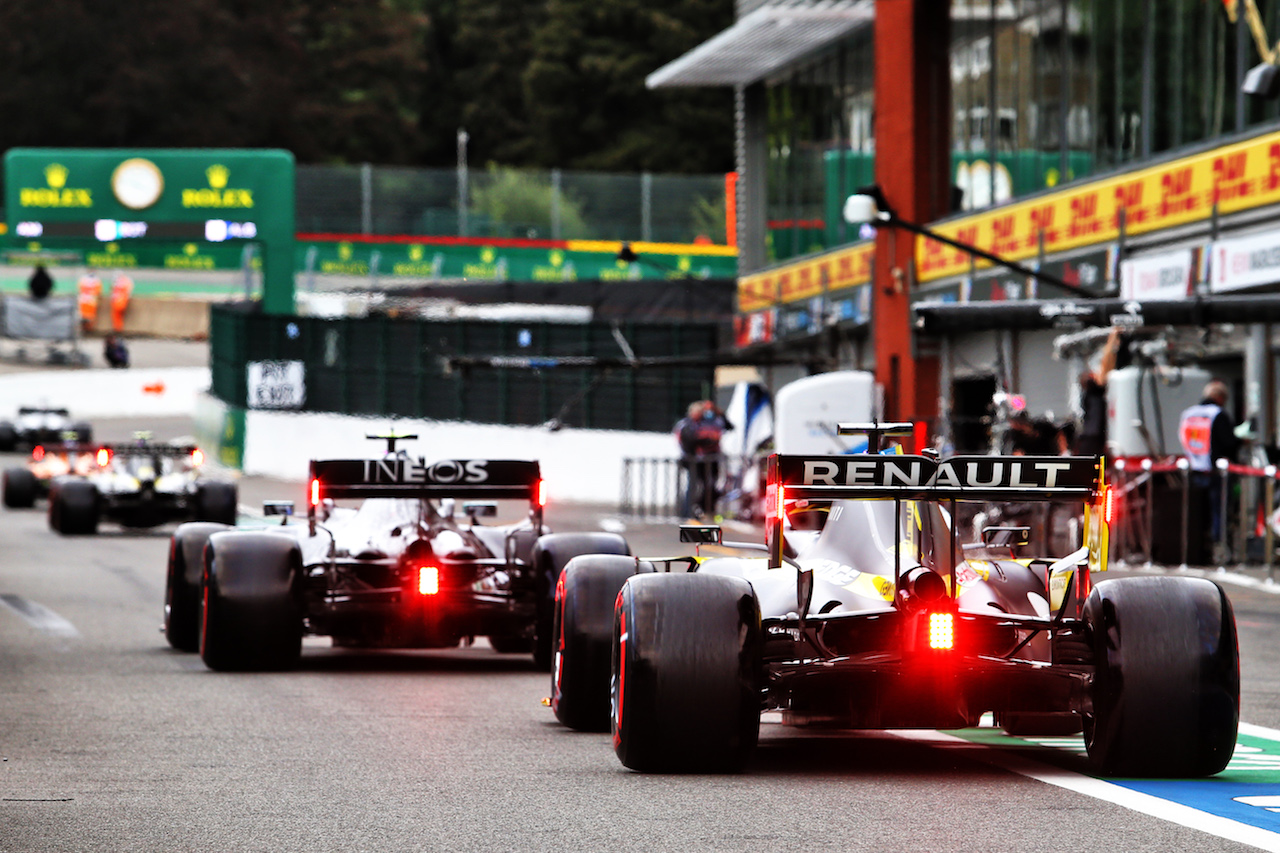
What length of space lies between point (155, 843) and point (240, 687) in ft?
18.8

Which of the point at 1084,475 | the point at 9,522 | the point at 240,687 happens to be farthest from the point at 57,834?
the point at 9,522

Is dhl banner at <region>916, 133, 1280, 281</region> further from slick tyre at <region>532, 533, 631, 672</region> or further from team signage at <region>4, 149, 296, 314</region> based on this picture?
team signage at <region>4, 149, 296, 314</region>

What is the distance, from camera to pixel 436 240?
6619 cm

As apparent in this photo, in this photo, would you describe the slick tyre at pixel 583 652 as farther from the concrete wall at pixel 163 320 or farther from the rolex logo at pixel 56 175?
the concrete wall at pixel 163 320

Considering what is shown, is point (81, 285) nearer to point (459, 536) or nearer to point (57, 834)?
point (459, 536)

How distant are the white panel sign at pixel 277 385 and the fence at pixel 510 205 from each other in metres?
18.1

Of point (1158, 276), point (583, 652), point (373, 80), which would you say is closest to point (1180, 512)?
point (1158, 276)

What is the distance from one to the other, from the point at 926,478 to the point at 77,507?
73.5 feet

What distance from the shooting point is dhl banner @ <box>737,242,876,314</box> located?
3878 centimetres

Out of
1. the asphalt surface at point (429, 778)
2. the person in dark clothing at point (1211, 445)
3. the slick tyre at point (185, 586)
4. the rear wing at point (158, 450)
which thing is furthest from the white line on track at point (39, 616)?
the person in dark clothing at point (1211, 445)

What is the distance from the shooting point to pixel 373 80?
318 feet

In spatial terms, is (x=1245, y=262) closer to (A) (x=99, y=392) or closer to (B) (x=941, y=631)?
(B) (x=941, y=631)

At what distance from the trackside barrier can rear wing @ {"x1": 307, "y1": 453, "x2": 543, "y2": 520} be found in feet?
27.6

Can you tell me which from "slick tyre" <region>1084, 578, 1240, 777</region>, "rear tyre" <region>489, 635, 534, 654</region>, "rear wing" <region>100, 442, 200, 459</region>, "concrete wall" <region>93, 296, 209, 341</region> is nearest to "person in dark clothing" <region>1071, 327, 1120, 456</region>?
"rear tyre" <region>489, 635, 534, 654</region>
